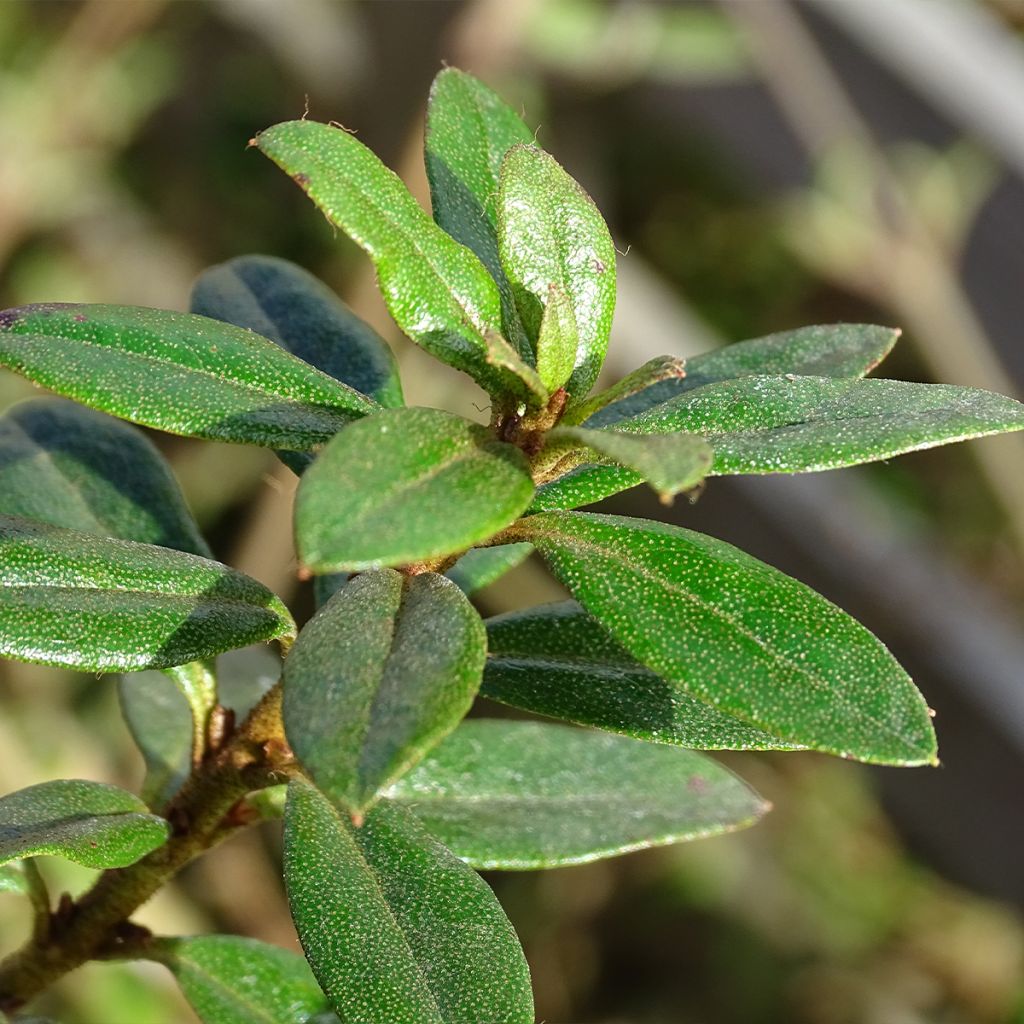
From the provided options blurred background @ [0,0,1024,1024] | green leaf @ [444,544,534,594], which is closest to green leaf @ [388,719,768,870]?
green leaf @ [444,544,534,594]

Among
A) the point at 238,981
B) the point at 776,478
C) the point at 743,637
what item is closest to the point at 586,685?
the point at 743,637

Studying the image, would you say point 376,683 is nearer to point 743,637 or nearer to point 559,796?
point 743,637

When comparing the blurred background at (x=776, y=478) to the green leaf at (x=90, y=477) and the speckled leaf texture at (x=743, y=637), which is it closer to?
the green leaf at (x=90, y=477)

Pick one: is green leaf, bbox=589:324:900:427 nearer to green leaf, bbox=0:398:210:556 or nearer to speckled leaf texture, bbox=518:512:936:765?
speckled leaf texture, bbox=518:512:936:765

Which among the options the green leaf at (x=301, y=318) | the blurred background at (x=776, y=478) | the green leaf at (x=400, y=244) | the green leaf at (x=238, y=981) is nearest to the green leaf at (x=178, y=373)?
the green leaf at (x=400, y=244)

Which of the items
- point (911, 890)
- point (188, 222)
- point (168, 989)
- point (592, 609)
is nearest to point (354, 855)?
point (592, 609)

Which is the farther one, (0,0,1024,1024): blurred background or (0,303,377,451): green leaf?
(0,0,1024,1024): blurred background

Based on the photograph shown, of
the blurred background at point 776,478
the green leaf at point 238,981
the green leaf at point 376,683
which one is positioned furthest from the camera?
the blurred background at point 776,478
